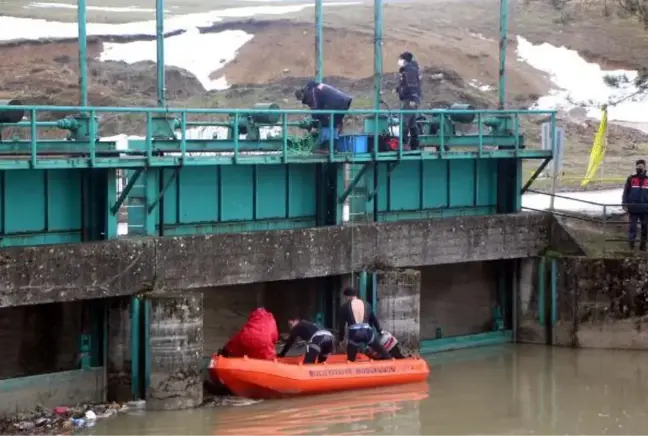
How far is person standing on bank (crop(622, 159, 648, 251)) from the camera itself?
993 inches

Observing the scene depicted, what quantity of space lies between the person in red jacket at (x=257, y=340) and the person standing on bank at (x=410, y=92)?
5392 millimetres

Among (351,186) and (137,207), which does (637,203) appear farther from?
(137,207)

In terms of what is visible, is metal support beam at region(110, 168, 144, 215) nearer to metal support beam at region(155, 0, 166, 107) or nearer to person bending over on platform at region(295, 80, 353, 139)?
metal support beam at region(155, 0, 166, 107)

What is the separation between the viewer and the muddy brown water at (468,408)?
61.9ft

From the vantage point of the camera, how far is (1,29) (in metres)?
69.9

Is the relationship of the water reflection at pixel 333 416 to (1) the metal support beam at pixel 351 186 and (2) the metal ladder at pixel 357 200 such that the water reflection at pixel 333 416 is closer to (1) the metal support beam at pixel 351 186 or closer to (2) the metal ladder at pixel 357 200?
(1) the metal support beam at pixel 351 186

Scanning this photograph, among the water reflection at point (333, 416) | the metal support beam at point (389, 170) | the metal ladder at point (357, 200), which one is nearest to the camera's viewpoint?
the water reflection at point (333, 416)

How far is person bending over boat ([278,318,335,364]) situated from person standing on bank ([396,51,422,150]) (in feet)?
15.6

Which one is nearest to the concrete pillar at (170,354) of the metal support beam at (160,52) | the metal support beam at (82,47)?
the metal support beam at (82,47)

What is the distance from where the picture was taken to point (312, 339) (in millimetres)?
20703

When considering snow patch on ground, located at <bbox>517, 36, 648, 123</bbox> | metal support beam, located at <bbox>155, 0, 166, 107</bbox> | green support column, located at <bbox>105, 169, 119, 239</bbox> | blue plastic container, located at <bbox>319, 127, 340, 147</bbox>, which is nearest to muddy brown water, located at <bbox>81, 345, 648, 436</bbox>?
green support column, located at <bbox>105, 169, 119, 239</bbox>

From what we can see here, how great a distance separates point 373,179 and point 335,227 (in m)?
1.69

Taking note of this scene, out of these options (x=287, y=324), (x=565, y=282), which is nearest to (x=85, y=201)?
(x=287, y=324)

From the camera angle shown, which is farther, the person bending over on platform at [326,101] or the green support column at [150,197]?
the person bending over on platform at [326,101]
